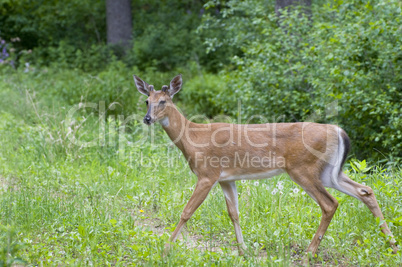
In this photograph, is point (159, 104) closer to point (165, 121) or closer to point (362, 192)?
point (165, 121)

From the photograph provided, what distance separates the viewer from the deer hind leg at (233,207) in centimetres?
466

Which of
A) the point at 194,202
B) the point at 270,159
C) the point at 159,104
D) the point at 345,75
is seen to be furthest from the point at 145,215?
the point at 345,75

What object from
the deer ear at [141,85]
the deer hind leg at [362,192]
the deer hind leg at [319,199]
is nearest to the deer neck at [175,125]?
the deer ear at [141,85]

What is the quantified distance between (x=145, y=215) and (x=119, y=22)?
13.2 m

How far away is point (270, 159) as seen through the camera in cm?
471

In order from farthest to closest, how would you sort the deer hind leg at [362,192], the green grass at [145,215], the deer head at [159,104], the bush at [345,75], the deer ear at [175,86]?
the bush at [345,75]
the deer ear at [175,86]
the deer head at [159,104]
the deer hind leg at [362,192]
the green grass at [145,215]

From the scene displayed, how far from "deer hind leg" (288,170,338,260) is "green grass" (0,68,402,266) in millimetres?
110

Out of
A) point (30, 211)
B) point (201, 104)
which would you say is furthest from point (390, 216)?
point (201, 104)

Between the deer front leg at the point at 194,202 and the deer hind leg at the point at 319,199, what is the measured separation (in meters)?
0.83

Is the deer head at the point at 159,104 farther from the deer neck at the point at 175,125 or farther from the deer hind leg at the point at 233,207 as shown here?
the deer hind leg at the point at 233,207

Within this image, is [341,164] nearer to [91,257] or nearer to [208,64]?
[91,257]

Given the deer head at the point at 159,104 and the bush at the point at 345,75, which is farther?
the bush at the point at 345,75

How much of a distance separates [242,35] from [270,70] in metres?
1.84

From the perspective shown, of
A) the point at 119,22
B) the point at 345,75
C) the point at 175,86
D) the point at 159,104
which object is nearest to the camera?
the point at 159,104
